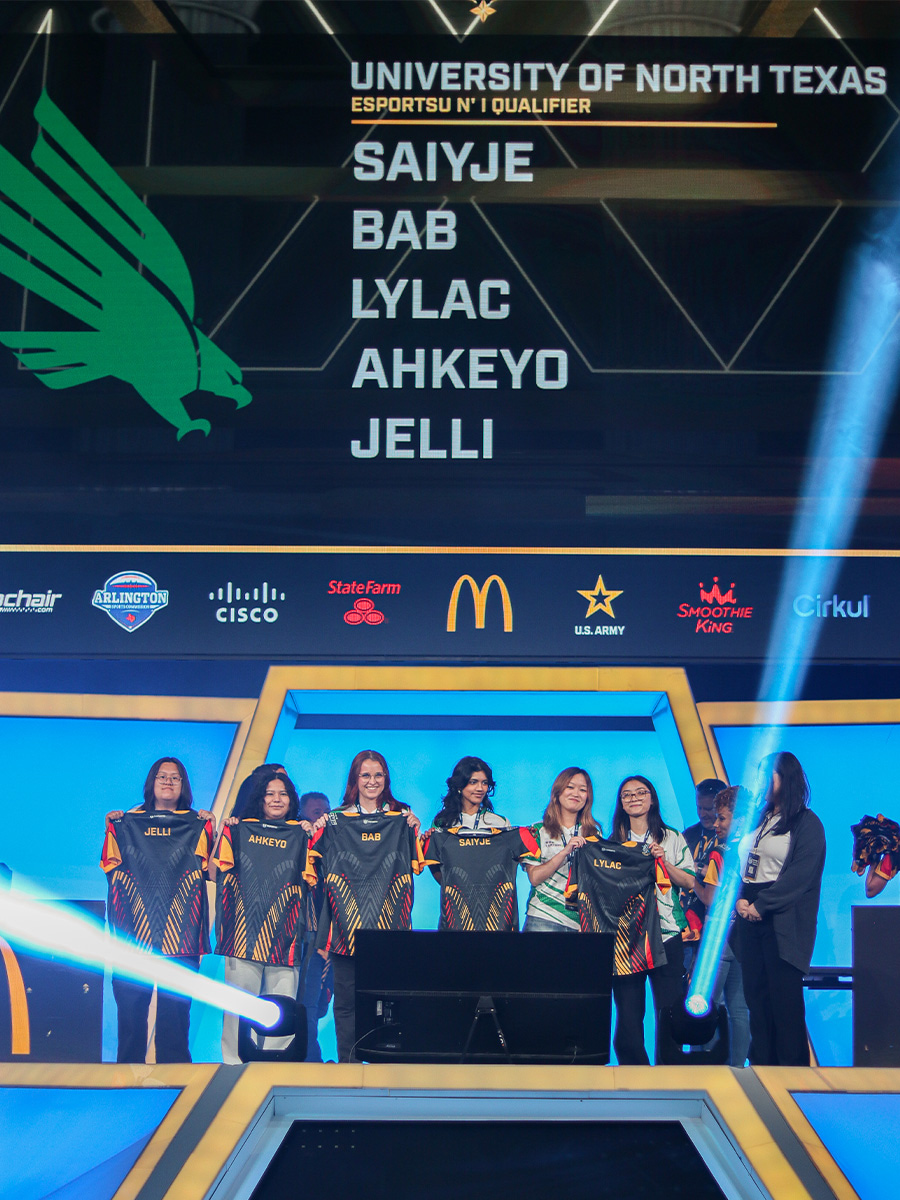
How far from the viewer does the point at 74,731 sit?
3.38 meters

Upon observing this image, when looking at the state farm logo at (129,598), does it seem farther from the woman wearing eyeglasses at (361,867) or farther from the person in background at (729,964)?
the person in background at (729,964)

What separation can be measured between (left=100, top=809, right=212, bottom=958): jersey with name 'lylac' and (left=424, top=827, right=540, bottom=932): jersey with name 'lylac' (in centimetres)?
72

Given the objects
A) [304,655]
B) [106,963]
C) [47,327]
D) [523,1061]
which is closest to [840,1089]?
[523,1061]

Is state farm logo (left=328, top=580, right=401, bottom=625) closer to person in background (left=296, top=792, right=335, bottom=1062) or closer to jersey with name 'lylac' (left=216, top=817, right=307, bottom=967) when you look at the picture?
jersey with name 'lylac' (left=216, top=817, right=307, bottom=967)

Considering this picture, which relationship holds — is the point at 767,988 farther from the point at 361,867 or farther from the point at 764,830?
the point at 361,867

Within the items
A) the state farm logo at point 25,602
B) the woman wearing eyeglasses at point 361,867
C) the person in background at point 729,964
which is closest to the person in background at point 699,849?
the person in background at point 729,964

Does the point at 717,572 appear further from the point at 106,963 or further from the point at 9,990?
the point at 9,990

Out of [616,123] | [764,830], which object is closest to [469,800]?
[764,830]

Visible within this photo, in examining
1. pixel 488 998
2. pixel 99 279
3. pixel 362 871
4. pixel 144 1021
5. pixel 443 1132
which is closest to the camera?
pixel 443 1132

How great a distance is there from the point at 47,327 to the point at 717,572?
2314mm

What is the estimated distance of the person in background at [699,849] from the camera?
3254 millimetres

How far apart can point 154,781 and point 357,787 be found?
64 centimetres

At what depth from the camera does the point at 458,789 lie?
3430 mm

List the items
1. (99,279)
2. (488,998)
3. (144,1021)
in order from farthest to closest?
(99,279), (144,1021), (488,998)
